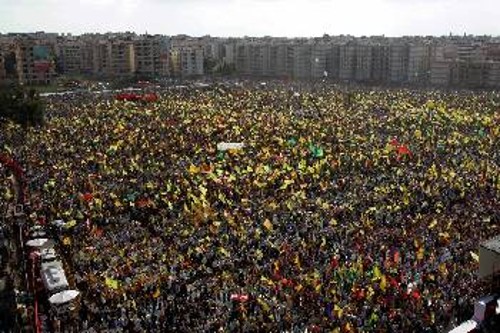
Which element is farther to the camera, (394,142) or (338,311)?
(394,142)

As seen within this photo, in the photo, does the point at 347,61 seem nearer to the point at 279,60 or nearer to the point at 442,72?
the point at 279,60

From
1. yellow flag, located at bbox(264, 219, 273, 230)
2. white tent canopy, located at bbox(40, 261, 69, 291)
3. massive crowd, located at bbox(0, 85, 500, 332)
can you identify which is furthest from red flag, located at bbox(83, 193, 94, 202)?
yellow flag, located at bbox(264, 219, 273, 230)

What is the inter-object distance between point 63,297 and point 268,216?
12.9 meters

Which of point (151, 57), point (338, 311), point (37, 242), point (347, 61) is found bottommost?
point (338, 311)

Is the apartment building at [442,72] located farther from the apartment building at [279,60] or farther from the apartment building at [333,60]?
the apartment building at [279,60]

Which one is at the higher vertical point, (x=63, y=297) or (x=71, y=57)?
(x=71, y=57)

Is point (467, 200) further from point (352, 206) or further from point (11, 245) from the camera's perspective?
point (11, 245)

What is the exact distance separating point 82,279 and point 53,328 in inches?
148

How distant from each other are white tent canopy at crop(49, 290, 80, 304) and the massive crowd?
0.89 metres

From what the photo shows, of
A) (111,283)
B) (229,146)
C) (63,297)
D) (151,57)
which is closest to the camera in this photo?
(63,297)

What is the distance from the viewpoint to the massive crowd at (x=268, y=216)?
21.2 metres

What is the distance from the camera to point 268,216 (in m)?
31.2

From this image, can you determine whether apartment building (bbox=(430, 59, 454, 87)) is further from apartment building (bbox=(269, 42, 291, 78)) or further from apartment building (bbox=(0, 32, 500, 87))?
apartment building (bbox=(269, 42, 291, 78))

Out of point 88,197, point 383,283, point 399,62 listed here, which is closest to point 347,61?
point 399,62
